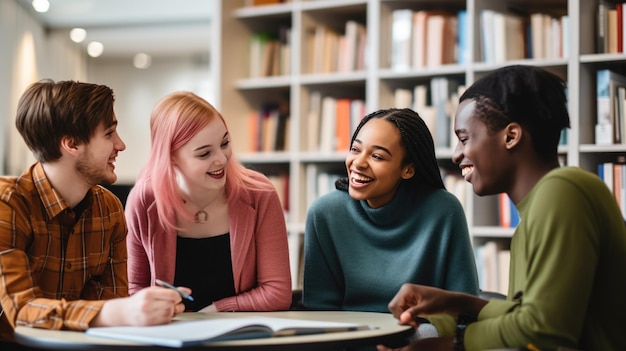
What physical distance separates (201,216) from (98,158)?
1.30 feet

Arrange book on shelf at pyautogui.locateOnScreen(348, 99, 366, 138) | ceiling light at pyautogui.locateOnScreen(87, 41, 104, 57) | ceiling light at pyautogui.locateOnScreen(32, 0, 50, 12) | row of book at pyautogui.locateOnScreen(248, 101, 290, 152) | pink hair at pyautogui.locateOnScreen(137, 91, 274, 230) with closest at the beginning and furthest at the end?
pink hair at pyautogui.locateOnScreen(137, 91, 274, 230)
book on shelf at pyautogui.locateOnScreen(348, 99, 366, 138)
row of book at pyautogui.locateOnScreen(248, 101, 290, 152)
ceiling light at pyautogui.locateOnScreen(32, 0, 50, 12)
ceiling light at pyautogui.locateOnScreen(87, 41, 104, 57)

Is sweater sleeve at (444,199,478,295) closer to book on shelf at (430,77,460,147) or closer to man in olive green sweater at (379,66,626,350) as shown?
man in olive green sweater at (379,66,626,350)

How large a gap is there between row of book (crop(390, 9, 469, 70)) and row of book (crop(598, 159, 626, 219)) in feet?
2.63

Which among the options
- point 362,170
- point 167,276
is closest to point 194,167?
point 167,276

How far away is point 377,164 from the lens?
208 cm

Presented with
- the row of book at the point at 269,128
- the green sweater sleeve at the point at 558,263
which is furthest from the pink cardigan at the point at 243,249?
the row of book at the point at 269,128

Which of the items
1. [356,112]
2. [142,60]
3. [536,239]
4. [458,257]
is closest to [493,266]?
[356,112]

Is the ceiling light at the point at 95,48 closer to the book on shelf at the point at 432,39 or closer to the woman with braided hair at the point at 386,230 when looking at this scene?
→ the book on shelf at the point at 432,39

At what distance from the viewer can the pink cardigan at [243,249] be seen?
204cm

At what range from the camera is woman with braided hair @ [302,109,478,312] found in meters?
2.08

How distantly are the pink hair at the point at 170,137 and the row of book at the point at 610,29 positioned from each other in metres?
2.04

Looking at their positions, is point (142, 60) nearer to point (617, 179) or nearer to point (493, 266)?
point (493, 266)

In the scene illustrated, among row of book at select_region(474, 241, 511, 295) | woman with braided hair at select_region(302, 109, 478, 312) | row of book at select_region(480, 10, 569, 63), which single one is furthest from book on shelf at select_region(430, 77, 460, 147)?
woman with braided hair at select_region(302, 109, 478, 312)

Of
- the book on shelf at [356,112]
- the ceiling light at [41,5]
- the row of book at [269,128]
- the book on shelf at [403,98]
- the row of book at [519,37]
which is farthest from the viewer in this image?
the ceiling light at [41,5]
